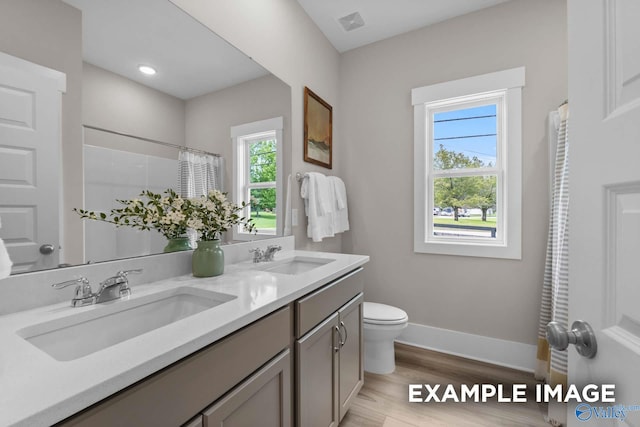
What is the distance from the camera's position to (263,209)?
1809 mm

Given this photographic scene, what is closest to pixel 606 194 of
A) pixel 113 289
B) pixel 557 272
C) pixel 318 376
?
pixel 318 376

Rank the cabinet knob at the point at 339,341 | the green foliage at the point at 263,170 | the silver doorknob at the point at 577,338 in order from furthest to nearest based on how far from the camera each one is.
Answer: the green foliage at the point at 263,170, the cabinet knob at the point at 339,341, the silver doorknob at the point at 577,338

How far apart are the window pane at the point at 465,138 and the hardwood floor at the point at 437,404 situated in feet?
5.10

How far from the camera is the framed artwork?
222 cm

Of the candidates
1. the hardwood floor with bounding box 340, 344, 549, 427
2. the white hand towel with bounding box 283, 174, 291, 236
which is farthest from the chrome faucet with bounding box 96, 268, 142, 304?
the hardwood floor with bounding box 340, 344, 549, 427

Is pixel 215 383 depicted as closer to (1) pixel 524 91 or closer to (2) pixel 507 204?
(2) pixel 507 204

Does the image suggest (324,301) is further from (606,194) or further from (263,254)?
(606,194)

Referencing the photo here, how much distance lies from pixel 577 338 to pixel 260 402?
838 millimetres

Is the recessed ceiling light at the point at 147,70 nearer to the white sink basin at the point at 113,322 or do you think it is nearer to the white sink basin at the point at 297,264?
the white sink basin at the point at 113,322

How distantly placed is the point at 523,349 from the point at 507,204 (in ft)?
3.50

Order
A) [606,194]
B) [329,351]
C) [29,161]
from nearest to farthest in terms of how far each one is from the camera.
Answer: [606,194] → [29,161] → [329,351]

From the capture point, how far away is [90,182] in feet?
3.32

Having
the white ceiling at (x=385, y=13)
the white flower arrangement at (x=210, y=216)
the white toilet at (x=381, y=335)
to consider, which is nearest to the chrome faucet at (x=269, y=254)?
the white flower arrangement at (x=210, y=216)

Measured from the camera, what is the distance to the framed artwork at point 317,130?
222 cm
